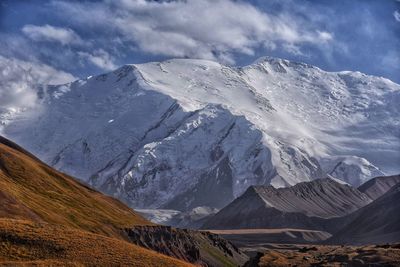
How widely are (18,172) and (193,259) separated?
57.7 m

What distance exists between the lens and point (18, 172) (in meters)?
162

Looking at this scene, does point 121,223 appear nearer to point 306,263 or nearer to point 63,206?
point 63,206

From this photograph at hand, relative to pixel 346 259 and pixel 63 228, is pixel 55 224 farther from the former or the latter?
pixel 346 259

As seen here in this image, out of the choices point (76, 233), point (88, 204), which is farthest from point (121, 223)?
point (76, 233)

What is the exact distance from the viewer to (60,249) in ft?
268

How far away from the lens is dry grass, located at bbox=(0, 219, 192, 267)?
79.1 metres

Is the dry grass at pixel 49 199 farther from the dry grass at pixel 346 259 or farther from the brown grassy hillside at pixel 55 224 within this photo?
the dry grass at pixel 346 259

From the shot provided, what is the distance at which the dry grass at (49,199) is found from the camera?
434ft

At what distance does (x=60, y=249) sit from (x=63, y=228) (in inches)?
303

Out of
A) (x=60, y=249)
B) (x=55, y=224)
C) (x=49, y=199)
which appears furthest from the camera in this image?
(x=49, y=199)

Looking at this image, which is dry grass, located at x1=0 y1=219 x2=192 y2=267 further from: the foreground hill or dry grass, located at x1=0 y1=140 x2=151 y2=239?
dry grass, located at x1=0 y1=140 x2=151 y2=239

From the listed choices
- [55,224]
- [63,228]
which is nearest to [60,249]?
[63,228]

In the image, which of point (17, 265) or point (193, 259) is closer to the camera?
point (17, 265)

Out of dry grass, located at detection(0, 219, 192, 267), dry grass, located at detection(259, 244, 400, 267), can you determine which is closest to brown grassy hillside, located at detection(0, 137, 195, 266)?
dry grass, located at detection(0, 219, 192, 267)
